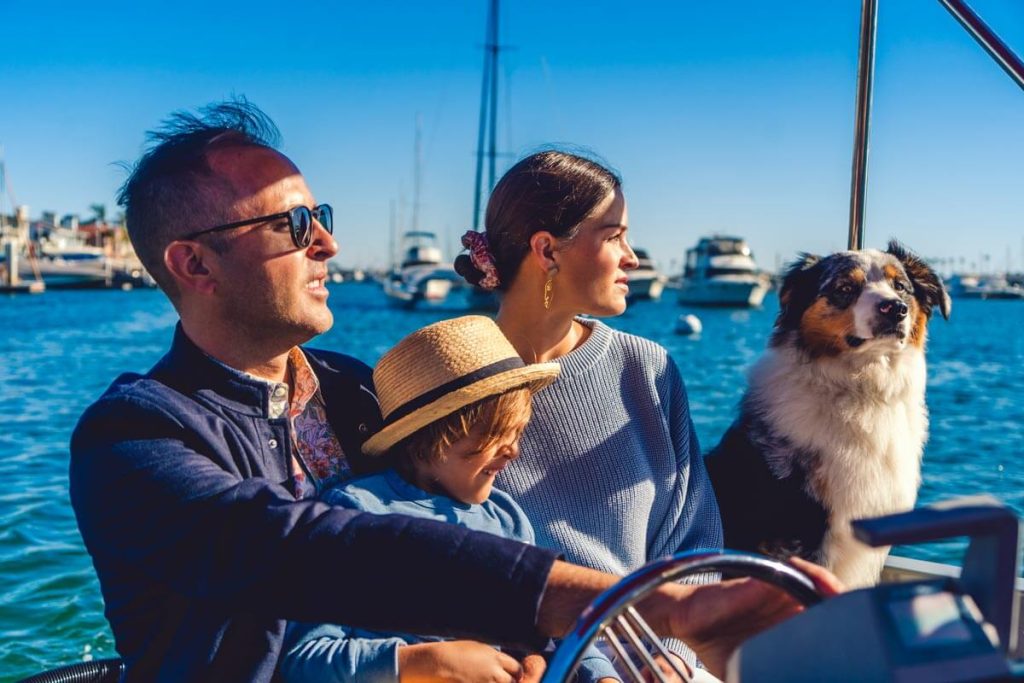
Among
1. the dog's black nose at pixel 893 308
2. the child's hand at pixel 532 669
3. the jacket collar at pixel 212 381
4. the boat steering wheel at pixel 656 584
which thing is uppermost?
the dog's black nose at pixel 893 308

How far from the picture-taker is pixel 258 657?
1494 millimetres

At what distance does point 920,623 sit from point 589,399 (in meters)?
1.55

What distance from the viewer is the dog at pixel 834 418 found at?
2822 millimetres

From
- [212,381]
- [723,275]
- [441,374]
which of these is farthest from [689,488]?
[723,275]

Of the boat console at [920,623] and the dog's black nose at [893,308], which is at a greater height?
the dog's black nose at [893,308]

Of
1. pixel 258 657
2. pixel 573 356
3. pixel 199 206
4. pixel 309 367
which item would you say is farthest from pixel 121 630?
pixel 573 356

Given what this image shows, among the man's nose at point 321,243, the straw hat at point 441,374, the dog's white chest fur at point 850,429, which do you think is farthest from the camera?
the dog's white chest fur at point 850,429

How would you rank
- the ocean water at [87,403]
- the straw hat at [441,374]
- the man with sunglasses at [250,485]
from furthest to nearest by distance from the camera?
the ocean water at [87,403]
the straw hat at [441,374]
the man with sunglasses at [250,485]

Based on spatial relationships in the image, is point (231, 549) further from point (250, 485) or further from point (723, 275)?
point (723, 275)

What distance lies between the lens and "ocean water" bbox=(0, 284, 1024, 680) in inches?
212

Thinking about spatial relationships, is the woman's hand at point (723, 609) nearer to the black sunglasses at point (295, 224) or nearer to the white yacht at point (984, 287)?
the black sunglasses at point (295, 224)

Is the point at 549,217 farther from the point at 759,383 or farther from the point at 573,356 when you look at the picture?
the point at 759,383

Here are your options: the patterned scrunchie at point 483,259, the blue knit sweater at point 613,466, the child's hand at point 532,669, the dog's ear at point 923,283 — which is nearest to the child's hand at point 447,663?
the child's hand at point 532,669

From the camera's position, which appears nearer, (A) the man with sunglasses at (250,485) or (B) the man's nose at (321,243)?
(A) the man with sunglasses at (250,485)
